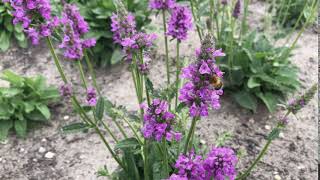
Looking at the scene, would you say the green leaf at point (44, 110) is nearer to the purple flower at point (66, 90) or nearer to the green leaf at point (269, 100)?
the purple flower at point (66, 90)

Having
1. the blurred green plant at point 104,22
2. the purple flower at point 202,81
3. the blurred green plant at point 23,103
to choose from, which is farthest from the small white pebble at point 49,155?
the purple flower at point 202,81

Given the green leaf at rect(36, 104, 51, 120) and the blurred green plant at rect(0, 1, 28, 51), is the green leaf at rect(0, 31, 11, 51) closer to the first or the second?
the blurred green plant at rect(0, 1, 28, 51)

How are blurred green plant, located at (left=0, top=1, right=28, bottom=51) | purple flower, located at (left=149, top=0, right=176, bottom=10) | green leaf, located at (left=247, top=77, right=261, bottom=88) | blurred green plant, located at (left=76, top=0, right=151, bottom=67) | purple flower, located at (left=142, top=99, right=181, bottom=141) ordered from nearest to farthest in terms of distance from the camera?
purple flower, located at (left=142, top=99, right=181, bottom=141) → purple flower, located at (left=149, top=0, right=176, bottom=10) → green leaf, located at (left=247, top=77, right=261, bottom=88) → blurred green plant, located at (left=76, top=0, right=151, bottom=67) → blurred green plant, located at (left=0, top=1, right=28, bottom=51)

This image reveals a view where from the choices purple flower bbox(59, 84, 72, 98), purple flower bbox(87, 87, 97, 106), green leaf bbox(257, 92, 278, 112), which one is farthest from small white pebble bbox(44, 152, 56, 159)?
green leaf bbox(257, 92, 278, 112)

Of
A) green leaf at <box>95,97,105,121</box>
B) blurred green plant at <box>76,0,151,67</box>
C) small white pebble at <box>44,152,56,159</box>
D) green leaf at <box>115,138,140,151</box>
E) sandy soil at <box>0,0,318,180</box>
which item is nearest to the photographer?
green leaf at <box>115,138,140,151</box>

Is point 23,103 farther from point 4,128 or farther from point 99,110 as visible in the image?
point 99,110

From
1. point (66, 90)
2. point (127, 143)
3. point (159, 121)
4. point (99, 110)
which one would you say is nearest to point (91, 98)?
point (99, 110)
